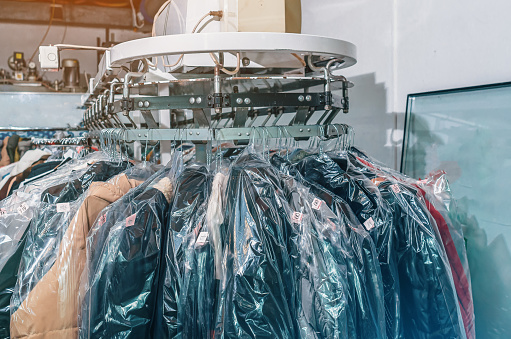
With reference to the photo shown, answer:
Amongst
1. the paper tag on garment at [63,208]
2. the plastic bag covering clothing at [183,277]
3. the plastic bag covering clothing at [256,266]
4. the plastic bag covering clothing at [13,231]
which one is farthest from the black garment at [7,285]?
the plastic bag covering clothing at [256,266]

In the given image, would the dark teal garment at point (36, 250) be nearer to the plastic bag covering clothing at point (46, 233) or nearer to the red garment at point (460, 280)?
the plastic bag covering clothing at point (46, 233)

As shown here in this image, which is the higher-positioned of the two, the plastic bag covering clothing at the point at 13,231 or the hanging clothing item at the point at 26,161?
the hanging clothing item at the point at 26,161

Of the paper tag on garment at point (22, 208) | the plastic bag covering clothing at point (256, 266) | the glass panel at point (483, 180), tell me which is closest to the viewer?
the plastic bag covering clothing at point (256, 266)

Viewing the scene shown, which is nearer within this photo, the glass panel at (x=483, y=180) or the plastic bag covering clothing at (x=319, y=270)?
the plastic bag covering clothing at (x=319, y=270)

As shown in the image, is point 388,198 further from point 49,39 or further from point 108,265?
point 49,39

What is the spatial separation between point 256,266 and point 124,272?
25 cm

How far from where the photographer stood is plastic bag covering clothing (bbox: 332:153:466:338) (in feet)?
2.87

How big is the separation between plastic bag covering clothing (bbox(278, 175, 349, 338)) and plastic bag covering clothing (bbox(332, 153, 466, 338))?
0.16m

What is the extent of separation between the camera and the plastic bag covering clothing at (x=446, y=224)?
98 centimetres

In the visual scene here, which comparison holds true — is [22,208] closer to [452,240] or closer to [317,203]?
[317,203]

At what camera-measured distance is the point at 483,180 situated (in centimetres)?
127

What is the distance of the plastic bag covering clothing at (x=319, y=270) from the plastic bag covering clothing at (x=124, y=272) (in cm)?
28

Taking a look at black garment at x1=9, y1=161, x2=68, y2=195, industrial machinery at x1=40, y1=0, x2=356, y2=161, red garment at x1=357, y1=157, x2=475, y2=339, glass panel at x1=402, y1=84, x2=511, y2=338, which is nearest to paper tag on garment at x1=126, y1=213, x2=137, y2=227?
industrial machinery at x1=40, y1=0, x2=356, y2=161

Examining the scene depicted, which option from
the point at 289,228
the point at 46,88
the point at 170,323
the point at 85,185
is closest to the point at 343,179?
the point at 289,228
